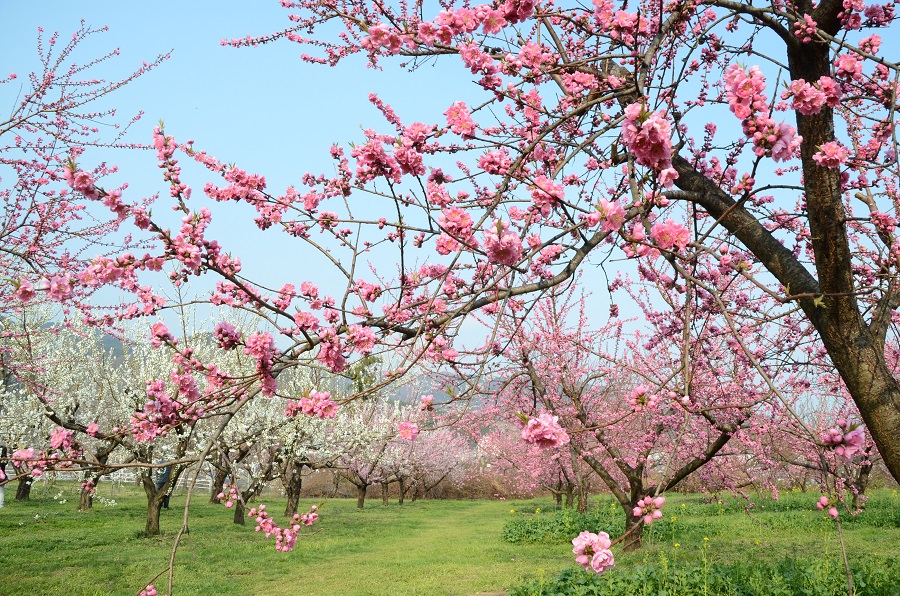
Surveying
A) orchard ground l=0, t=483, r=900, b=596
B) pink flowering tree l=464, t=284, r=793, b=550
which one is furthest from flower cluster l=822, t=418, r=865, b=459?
orchard ground l=0, t=483, r=900, b=596

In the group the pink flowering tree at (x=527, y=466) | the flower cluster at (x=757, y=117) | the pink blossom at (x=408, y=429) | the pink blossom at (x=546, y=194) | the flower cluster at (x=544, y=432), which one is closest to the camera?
the flower cluster at (x=757, y=117)

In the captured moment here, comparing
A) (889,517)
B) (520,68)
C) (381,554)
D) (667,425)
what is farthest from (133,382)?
(889,517)

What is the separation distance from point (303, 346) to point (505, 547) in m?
9.93

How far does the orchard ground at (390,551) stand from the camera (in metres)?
7.95

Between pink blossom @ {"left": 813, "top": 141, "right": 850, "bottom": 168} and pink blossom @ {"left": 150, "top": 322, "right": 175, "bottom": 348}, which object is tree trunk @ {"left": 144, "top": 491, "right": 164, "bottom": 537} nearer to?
pink blossom @ {"left": 150, "top": 322, "right": 175, "bottom": 348}

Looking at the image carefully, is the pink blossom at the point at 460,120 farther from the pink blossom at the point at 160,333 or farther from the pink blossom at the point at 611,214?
the pink blossom at the point at 160,333

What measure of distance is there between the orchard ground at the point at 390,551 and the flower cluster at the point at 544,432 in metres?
4.63

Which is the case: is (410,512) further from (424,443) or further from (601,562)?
(601,562)

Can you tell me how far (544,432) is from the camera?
2039 mm

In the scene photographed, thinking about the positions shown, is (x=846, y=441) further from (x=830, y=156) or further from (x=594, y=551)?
(x=830, y=156)

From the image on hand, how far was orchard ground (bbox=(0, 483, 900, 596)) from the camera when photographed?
7949mm

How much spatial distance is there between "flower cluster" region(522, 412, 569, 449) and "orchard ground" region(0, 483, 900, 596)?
4.63 m

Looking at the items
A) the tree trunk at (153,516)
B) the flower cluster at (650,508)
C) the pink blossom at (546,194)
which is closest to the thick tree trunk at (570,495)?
the tree trunk at (153,516)

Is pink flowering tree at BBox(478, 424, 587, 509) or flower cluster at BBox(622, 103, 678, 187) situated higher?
flower cluster at BBox(622, 103, 678, 187)
